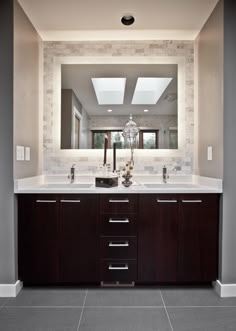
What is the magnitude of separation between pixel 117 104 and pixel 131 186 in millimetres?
1049

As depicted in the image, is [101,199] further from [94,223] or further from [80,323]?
[80,323]

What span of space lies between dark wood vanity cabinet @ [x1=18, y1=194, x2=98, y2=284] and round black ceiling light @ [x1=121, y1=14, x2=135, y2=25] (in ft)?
5.72

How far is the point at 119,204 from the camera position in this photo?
7.48ft

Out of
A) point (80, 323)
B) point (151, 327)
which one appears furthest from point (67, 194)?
point (151, 327)

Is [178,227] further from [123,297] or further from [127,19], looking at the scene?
[127,19]

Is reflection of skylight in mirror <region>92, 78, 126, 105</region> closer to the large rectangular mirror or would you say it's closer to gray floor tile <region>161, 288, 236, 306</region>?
the large rectangular mirror

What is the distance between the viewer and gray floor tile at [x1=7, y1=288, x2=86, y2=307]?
82.4 inches

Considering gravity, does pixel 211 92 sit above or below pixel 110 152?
above

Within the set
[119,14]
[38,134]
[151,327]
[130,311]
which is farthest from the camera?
[38,134]

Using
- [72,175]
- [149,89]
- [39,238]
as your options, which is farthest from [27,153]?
[149,89]

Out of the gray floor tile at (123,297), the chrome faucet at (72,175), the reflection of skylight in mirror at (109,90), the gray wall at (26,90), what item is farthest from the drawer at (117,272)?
the reflection of skylight in mirror at (109,90)

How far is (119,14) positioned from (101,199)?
1764 millimetres

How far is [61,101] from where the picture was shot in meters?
2.94

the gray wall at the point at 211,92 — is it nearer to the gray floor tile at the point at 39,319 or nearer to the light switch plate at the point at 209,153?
the light switch plate at the point at 209,153
